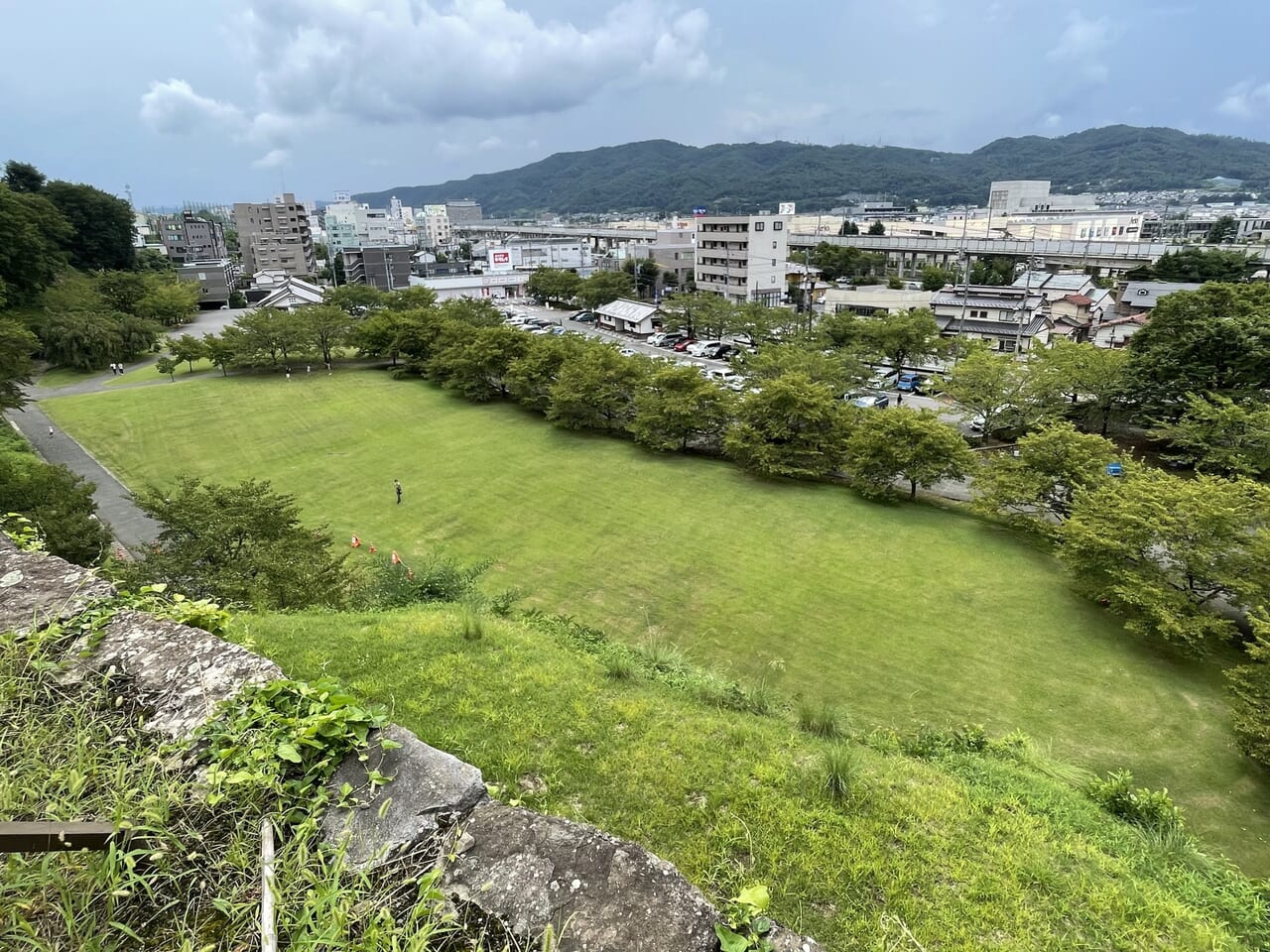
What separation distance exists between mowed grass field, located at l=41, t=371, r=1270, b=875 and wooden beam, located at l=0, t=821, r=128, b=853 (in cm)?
1050

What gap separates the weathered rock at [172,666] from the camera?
2.95m

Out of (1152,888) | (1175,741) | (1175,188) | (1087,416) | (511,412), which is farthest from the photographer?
(1175,188)

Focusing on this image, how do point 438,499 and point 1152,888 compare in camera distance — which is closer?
Answer: point 1152,888

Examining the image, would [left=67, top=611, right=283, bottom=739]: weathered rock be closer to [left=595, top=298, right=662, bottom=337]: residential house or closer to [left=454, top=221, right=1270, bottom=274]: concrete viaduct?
[left=595, top=298, right=662, bottom=337]: residential house

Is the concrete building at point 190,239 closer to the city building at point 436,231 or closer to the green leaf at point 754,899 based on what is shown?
the city building at point 436,231

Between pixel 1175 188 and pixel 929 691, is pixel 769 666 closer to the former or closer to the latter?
pixel 929 691

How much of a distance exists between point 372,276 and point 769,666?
75.7 meters

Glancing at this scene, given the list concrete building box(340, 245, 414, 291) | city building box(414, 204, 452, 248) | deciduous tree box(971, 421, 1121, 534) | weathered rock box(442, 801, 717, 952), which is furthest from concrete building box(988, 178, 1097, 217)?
weathered rock box(442, 801, 717, 952)

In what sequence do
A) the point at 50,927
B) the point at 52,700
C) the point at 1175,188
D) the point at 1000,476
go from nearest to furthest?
the point at 50,927
the point at 52,700
the point at 1000,476
the point at 1175,188

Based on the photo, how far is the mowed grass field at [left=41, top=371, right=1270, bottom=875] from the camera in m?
10.7

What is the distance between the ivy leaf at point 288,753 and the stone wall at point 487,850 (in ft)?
0.72

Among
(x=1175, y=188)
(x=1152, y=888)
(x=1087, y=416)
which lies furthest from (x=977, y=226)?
(x=1175, y=188)

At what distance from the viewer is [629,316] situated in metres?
49.5

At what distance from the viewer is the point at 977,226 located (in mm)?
88875
